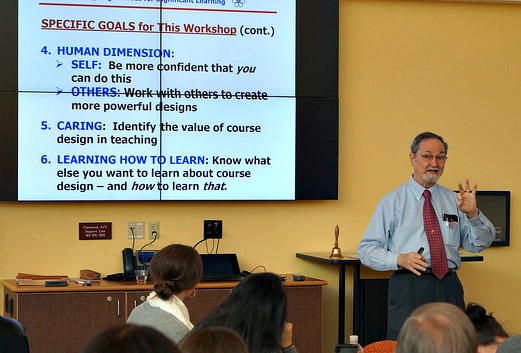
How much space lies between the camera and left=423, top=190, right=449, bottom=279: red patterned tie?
4898 millimetres

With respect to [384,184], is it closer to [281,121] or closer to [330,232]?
[330,232]

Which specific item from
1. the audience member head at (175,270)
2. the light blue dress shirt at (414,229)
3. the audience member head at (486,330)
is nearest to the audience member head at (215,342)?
the audience member head at (486,330)

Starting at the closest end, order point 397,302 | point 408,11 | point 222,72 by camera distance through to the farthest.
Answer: point 397,302
point 222,72
point 408,11

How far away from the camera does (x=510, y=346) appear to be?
8.85 feet

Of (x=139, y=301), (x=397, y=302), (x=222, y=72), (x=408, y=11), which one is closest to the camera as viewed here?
(x=397, y=302)

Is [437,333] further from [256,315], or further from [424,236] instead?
[424,236]

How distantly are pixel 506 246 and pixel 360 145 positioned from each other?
4.45 ft

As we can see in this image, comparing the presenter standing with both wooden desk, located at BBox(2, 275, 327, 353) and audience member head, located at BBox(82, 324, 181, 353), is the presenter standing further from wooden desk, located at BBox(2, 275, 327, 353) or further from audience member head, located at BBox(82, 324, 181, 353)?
audience member head, located at BBox(82, 324, 181, 353)

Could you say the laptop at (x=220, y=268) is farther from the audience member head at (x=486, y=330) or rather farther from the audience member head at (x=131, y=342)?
the audience member head at (x=131, y=342)

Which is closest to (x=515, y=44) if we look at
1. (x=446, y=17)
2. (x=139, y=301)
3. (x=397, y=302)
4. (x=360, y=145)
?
(x=446, y=17)

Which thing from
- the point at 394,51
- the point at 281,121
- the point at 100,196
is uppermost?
the point at 394,51

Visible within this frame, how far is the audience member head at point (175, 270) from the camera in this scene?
3893 mm

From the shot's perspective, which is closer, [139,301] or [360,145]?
[139,301]

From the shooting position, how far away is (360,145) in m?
6.77
